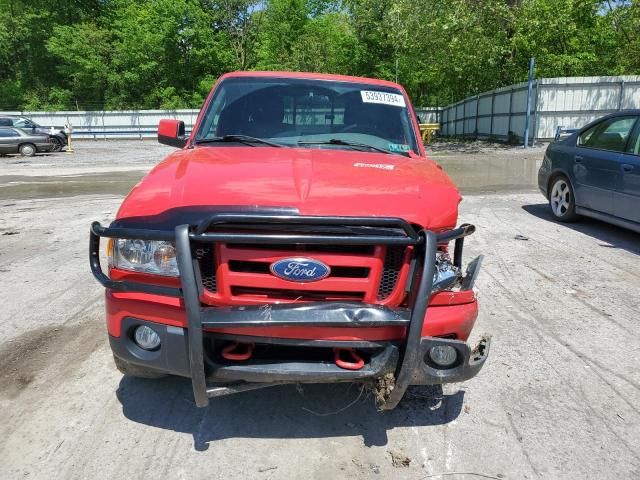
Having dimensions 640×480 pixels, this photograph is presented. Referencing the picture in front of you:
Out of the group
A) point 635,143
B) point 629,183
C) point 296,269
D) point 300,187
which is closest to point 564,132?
point 635,143

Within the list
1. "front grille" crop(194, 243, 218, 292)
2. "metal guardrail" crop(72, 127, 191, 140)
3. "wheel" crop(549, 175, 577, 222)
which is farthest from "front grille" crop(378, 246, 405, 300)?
"metal guardrail" crop(72, 127, 191, 140)

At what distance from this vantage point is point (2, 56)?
50312 millimetres

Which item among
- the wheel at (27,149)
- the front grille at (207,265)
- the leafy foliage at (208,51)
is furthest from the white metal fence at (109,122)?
the front grille at (207,265)

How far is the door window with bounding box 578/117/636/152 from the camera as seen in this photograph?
22.5 ft

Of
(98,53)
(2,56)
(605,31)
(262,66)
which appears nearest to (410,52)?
(605,31)

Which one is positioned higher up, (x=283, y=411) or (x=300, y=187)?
(x=300, y=187)

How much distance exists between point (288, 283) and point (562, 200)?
6810 millimetres

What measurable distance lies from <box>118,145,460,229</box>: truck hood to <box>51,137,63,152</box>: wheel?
81.9 feet

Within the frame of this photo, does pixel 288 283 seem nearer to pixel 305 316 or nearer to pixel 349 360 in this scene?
pixel 305 316

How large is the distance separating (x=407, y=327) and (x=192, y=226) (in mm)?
1035

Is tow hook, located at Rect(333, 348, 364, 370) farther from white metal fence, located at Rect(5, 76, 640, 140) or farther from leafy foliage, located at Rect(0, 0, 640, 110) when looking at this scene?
leafy foliage, located at Rect(0, 0, 640, 110)

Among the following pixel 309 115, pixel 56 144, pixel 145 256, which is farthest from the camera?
pixel 56 144

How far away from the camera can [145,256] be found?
2.54 m

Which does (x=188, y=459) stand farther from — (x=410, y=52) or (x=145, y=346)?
(x=410, y=52)
